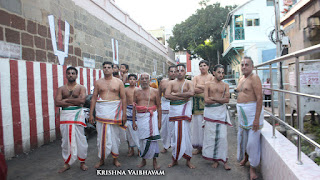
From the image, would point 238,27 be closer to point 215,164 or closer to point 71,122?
point 215,164

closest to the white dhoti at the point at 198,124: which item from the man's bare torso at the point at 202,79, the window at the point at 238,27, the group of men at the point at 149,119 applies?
the man's bare torso at the point at 202,79

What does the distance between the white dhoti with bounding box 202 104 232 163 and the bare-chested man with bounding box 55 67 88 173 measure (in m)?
2.09

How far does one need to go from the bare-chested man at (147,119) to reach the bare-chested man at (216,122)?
2.83 ft

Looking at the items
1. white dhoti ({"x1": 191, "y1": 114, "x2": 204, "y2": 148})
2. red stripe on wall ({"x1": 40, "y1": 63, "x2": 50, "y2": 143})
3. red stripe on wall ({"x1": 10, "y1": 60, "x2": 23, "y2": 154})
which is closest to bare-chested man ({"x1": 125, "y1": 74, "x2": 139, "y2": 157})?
white dhoti ({"x1": 191, "y1": 114, "x2": 204, "y2": 148})

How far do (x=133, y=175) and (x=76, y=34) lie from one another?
191 inches

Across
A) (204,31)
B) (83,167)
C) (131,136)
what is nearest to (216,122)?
(131,136)

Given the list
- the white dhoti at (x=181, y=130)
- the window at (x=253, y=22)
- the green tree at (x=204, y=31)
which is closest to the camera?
the white dhoti at (x=181, y=130)

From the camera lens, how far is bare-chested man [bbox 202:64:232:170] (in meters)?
4.11

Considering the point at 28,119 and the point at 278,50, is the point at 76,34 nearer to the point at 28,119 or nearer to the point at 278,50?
the point at 28,119

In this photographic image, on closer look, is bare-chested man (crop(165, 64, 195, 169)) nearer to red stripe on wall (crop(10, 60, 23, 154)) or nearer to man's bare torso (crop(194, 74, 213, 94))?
man's bare torso (crop(194, 74, 213, 94))

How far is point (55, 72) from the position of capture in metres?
5.89

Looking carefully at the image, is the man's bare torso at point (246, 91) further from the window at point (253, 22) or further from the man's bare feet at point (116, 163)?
the window at point (253, 22)

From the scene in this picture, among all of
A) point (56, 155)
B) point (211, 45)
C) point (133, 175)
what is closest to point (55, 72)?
point (56, 155)

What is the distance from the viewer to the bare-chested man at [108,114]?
4184 millimetres
